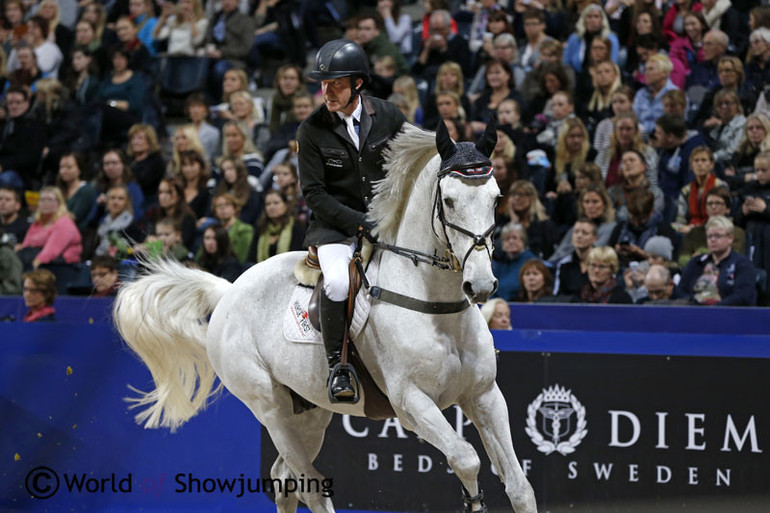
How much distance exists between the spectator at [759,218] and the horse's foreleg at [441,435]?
13.6ft

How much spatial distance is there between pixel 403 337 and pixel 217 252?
4712mm

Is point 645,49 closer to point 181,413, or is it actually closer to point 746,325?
point 746,325

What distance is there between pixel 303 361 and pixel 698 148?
4.70 meters

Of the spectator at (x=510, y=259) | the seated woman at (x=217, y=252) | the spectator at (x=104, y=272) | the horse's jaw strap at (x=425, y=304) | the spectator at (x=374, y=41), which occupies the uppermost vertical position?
the horse's jaw strap at (x=425, y=304)

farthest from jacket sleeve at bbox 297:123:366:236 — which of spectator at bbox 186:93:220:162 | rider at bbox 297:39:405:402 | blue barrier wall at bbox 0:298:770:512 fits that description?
spectator at bbox 186:93:220:162

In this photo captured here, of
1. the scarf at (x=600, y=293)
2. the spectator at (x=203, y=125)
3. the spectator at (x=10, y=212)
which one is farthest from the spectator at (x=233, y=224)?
the scarf at (x=600, y=293)

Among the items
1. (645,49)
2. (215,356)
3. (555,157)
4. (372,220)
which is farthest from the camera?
(645,49)

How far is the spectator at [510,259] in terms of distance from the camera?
29.7 ft

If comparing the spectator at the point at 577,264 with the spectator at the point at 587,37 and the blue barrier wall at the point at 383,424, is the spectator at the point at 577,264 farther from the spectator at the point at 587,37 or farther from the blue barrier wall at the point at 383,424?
the spectator at the point at 587,37

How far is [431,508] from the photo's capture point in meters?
7.48

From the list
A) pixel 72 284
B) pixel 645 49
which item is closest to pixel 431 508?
pixel 72 284

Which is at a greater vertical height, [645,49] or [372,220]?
[372,220]

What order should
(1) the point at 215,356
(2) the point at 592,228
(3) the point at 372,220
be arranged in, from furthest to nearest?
1. (2) the point at 592,228
2. (1) the point at 215,356
3. (3) the point at 372,220

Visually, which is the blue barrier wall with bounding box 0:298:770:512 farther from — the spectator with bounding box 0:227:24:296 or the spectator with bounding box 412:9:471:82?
the spectator with bounding box 412:9:471:82
